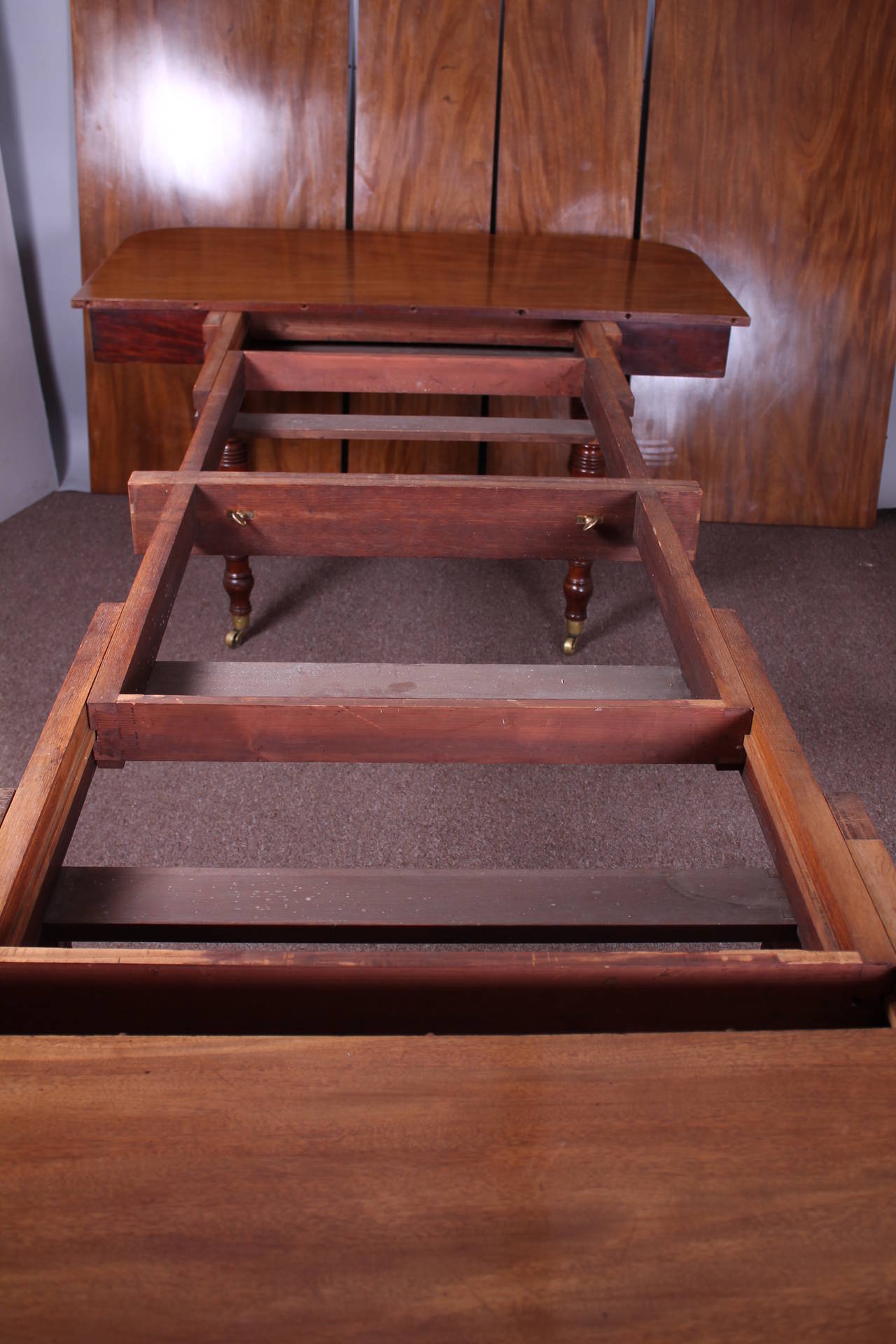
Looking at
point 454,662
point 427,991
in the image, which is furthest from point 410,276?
point 427,991

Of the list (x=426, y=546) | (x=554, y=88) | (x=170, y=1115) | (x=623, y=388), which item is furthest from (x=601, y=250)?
(x=170, y=1115)

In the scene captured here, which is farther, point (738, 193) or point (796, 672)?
point (738, 193)

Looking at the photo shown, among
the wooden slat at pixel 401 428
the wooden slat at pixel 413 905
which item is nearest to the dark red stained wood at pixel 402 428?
the wooden slat at pixel 401 428

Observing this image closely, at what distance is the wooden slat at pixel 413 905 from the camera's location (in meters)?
1.18

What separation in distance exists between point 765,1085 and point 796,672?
7.04 feet

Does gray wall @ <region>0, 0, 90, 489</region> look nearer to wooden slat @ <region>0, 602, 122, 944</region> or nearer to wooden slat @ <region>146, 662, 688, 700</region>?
wooden slat @ <region>146, 662, 688, 700</region>

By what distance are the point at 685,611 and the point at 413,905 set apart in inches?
18.1

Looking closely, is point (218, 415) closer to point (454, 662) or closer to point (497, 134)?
point (454, 662)

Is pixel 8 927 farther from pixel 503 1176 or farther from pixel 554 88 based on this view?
pixel 554 88

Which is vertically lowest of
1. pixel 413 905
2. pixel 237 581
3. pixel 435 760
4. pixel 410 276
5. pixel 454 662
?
pixel 454 662

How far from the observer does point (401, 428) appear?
2320 millimetres

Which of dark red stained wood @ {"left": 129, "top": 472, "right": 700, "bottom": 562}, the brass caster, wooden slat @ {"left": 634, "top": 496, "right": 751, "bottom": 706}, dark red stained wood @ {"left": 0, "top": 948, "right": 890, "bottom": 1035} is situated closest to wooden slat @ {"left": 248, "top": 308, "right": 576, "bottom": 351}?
the brass caster

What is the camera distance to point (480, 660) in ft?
9.02

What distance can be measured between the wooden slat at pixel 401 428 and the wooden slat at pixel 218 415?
76 millimetres
